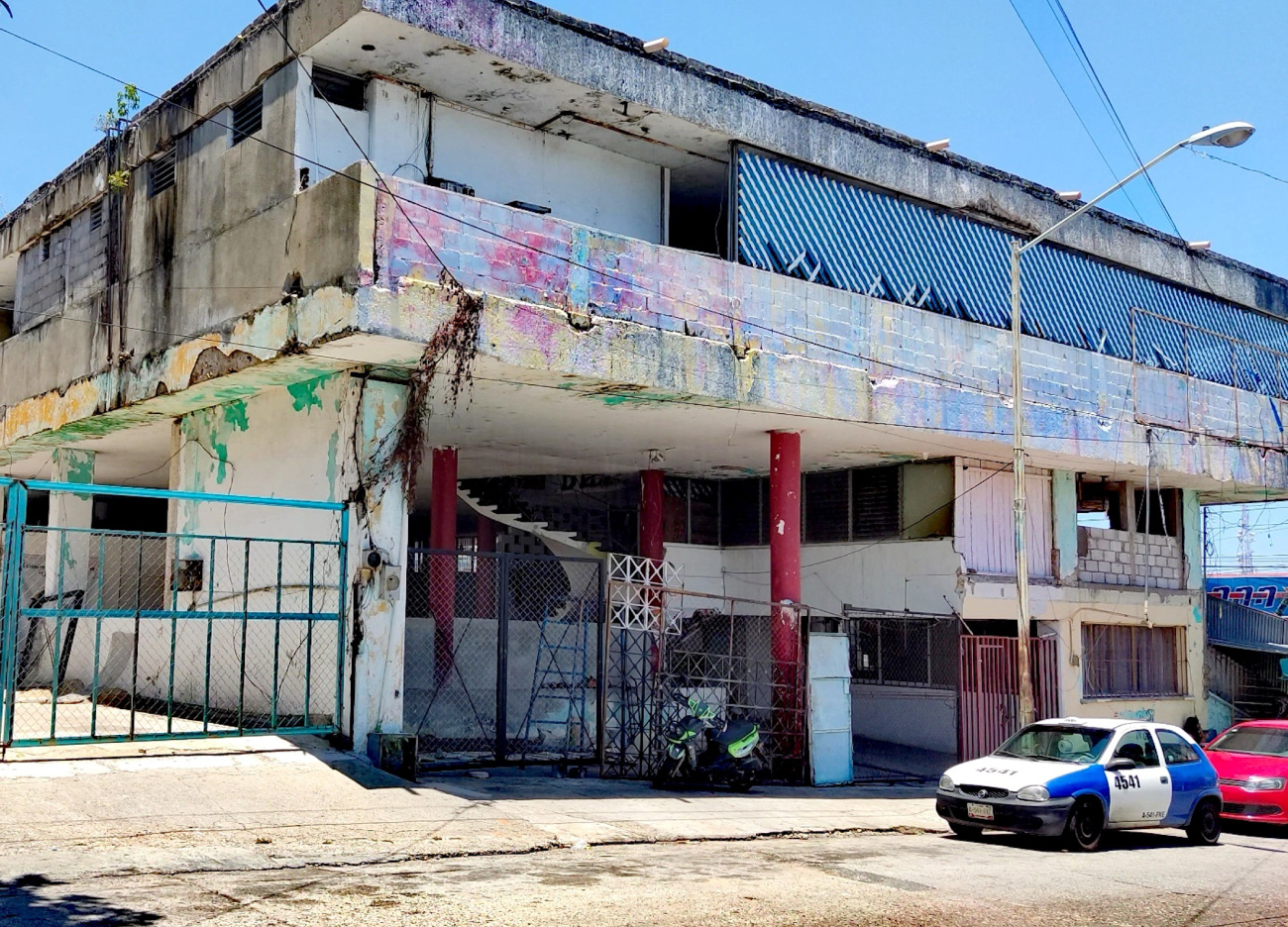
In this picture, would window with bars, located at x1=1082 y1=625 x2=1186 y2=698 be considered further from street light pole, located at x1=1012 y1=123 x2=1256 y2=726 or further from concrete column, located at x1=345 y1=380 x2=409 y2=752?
concrete column, located at x1=345 y1=380 x2=409 y2=752

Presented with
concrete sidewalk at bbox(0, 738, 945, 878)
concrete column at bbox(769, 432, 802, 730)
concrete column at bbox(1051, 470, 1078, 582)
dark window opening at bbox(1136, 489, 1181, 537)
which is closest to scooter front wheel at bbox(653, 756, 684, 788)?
concrete sidewalk at bbox(0, 738, 945, 878)

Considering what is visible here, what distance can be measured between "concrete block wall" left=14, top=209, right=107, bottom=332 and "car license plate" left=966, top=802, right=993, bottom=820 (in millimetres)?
12900

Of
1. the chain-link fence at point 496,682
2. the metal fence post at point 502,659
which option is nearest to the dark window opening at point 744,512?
the chain-link fence at point 496,682

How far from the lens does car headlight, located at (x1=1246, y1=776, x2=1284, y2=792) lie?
15.0 metres

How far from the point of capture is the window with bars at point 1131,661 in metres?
22.6

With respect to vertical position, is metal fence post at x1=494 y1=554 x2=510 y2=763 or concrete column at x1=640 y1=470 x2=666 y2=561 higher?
concrete column at x1=640 y1=470 x2=666 y2=561

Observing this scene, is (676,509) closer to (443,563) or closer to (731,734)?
(443,563)

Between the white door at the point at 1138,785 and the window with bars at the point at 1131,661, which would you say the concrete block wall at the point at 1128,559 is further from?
the white door at the point at 1138,785

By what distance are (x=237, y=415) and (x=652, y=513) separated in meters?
8.20

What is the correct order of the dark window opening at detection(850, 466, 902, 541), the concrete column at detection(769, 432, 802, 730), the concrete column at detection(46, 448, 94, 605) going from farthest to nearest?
the dark window opening at detection(850, 466, 902, 541), the concrete column at detection(46, 448, 94, 605), the concrete column at detection(769, 432, 802, 730)

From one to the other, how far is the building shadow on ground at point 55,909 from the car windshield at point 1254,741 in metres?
13.8

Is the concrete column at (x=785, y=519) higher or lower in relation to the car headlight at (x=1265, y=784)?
higher

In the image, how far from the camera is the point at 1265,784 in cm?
1510

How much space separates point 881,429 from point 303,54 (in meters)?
9.12
